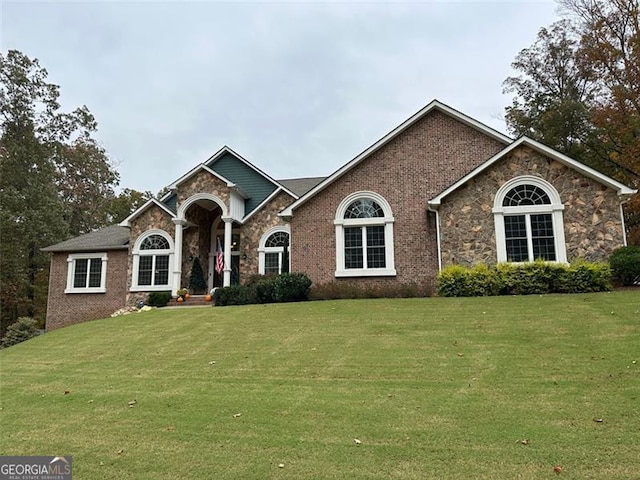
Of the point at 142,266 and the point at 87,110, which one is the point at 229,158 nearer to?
the point at 142,266

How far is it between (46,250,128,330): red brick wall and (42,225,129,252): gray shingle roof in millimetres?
410

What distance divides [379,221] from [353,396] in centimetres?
1135

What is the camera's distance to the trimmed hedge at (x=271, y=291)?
17219 millimetres

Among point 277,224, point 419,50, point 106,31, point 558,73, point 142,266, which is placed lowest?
point 142,266

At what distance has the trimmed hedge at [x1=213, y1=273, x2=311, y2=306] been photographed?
678 inches

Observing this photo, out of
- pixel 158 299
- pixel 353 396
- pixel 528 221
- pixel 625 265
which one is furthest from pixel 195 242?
pixel 625 265

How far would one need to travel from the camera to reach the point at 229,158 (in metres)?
25.0

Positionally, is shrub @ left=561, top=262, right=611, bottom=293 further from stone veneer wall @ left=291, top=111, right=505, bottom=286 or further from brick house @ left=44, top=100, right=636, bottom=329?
stone veneer wall @ left=291, top=111, right=505, bottom=286

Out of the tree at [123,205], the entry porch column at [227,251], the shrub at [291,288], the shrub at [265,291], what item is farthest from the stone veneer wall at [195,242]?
the tree at [123,205]

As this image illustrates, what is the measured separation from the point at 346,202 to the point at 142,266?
36.9 feet

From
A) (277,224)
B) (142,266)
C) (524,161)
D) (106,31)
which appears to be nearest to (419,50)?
(524,161)

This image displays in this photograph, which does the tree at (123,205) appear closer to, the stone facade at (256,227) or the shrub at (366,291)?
the stone facade at (256,227)

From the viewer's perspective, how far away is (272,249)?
73.3 ft

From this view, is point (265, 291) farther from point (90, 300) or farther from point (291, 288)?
point (90, 300)
